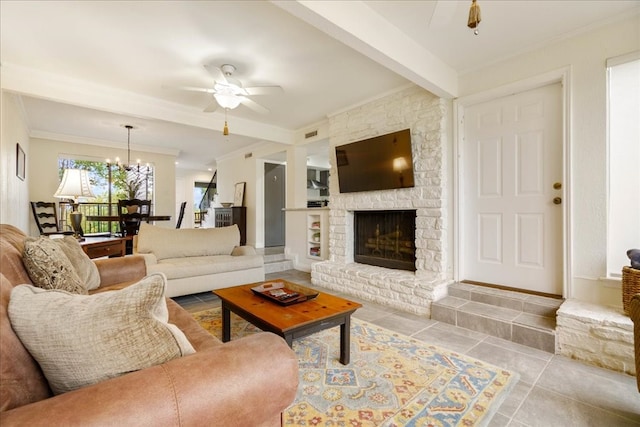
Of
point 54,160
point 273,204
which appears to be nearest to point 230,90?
point 273,204

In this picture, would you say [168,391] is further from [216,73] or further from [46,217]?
[46,217]

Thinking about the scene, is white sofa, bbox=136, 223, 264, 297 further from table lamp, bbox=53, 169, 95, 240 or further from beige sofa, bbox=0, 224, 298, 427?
beige sofa, bbox=0, 224, 298, 427

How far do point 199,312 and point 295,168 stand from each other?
303 centimetres

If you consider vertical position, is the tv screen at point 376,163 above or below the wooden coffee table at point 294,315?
above

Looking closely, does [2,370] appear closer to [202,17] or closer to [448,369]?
[448,369]

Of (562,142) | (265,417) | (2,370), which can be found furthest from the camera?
(562,142)

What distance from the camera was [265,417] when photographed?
860 mm

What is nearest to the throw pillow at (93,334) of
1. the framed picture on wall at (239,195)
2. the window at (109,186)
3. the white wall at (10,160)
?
the white wall at (10,160)

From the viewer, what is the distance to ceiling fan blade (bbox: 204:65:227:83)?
2553mm

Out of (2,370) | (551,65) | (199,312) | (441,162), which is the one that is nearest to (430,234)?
(441,162)

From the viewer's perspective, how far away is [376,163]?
3.75m

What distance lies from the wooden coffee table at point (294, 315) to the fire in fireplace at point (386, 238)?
1.72 meters

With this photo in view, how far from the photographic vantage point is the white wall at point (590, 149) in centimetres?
236

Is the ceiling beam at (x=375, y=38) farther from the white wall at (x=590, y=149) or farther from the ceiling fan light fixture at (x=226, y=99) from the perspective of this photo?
the ceiling fan light fixture at (x=226, y=99)
